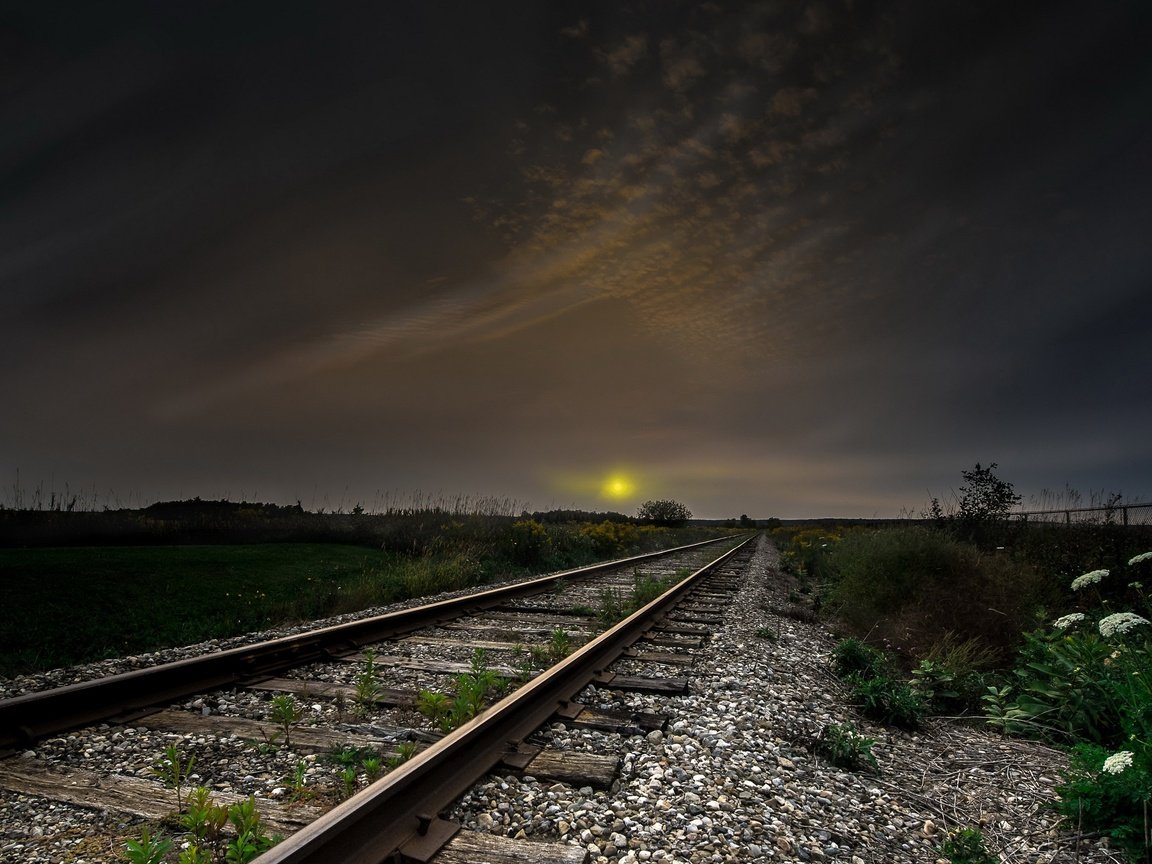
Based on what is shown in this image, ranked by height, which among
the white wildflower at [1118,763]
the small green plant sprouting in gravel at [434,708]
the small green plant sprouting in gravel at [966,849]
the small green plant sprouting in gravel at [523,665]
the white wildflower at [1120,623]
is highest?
the white wildflower at [1120,623]

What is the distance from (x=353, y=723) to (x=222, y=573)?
670 centimetres

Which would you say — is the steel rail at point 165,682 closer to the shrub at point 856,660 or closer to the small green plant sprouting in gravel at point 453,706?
the small green plant sprouting in gravel at point 453,706

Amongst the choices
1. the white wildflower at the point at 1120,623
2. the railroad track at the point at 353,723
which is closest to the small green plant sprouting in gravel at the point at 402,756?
the railroad track at the point at 353,723

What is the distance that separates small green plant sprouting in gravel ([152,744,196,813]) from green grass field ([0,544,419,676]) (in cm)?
313

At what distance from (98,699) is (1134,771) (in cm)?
557

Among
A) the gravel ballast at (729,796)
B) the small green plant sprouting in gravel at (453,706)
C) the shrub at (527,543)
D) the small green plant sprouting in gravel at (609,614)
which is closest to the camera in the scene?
the gravel ballast at (729,796)

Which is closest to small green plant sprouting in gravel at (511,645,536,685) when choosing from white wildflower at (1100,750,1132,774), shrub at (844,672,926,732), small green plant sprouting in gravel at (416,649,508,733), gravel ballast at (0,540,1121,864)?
gravel ballast at (0,540,1121,864)

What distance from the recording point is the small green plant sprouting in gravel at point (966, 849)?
2.77 meters

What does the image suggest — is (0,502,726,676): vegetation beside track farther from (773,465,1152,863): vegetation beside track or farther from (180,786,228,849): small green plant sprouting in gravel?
(773,465,1152,863): vegetation beside track

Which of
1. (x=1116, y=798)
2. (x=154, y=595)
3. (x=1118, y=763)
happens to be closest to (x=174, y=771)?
(x=1118, y=763)

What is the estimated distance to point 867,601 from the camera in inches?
350

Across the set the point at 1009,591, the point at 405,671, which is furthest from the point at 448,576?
the point at 1009,591

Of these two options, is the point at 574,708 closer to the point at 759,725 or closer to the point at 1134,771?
the point at 759,725

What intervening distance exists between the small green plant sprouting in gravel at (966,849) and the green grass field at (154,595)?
6422 mm
